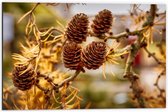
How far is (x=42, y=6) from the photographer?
1158 mm

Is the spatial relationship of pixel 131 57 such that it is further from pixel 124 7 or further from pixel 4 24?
pixel 4 24

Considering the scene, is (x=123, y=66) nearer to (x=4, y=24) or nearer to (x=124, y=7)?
(x=124, y=7)

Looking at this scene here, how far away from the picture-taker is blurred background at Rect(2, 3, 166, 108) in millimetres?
1157

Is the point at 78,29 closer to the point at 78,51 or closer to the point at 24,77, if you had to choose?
the point at 78,51

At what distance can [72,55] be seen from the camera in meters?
1.05

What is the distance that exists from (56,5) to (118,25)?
0.60 ft

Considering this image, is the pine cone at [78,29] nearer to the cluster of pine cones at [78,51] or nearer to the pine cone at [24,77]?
the cluster of pine cones at [78,51]

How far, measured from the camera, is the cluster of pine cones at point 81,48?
41.4 inches

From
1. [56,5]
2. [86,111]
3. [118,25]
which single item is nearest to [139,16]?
[118,25]

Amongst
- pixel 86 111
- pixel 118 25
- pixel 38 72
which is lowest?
pixel 86 111

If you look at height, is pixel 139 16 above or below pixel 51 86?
above

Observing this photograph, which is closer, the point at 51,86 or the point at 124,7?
the point at 51,86

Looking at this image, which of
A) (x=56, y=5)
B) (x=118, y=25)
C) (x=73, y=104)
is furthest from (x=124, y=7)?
(x=73, y=104)

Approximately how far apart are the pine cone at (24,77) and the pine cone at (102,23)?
20cm
